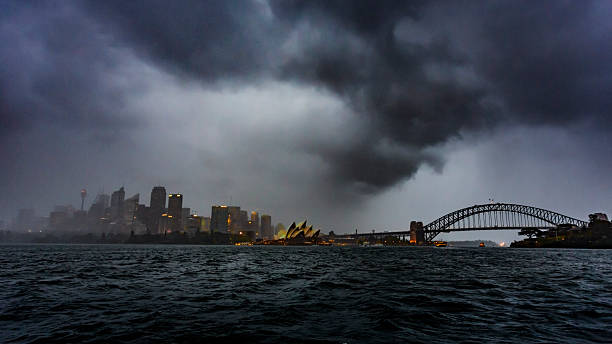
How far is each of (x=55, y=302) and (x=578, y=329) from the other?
21.4 m

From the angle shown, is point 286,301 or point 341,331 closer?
point 341,331

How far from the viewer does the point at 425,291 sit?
1819 cm

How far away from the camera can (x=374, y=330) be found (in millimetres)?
9820

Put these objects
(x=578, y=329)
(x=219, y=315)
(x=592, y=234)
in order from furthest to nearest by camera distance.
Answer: (x=592, y=234), (x=219, y=315), (x=578, y=329)

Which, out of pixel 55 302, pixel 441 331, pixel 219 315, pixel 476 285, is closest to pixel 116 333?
pixel 219 315

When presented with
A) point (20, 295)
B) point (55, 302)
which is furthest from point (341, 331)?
point (20, 295)

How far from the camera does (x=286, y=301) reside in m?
15.1

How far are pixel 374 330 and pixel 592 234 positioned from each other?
190 m

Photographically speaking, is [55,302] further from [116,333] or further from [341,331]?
[341,331]

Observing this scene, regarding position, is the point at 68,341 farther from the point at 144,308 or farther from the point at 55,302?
the point at 55,302

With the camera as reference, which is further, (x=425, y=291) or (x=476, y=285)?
(x=476, y=285)

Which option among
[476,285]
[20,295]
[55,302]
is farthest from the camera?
[476,285]

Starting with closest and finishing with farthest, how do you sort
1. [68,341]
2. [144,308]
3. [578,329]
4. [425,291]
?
[68,341] < [578,329] < [144,308] < [425,291]

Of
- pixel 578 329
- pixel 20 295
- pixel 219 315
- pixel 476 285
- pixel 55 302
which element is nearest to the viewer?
pixel 578 329
